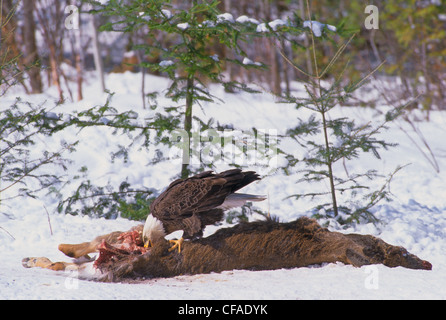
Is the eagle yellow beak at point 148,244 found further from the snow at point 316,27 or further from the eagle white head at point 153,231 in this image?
the snow at point 316,27

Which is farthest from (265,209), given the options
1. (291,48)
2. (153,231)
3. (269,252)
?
(291,48)

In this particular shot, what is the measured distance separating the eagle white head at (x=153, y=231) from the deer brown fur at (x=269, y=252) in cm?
23

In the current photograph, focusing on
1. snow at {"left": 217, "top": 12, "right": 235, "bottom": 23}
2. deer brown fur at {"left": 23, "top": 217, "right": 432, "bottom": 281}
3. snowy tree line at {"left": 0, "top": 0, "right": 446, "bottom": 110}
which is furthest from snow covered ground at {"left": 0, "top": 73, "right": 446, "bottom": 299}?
snowy tree line at {"left": 0, "top": 0, "right": 446, "bottom": 110}

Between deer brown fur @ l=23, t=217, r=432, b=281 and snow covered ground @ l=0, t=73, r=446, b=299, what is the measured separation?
3.5 inches

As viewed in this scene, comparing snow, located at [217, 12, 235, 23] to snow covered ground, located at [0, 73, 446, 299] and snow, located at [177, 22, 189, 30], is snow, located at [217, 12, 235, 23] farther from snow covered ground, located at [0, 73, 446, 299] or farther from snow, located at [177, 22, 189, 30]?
snow covered ground, located at [0, 73, 446, 299]

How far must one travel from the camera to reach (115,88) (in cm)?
1418

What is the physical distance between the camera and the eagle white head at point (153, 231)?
425 centimetres

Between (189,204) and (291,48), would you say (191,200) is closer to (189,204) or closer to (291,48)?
(189,204)

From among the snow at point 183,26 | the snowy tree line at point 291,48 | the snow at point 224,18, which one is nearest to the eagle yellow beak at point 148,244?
the snow at point 183,26

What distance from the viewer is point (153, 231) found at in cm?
426

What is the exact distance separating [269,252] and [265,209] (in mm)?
2212
